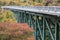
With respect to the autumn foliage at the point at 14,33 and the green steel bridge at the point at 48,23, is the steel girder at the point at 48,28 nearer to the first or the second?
the green steel bridge at the point at 48,23

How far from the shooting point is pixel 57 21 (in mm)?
16562

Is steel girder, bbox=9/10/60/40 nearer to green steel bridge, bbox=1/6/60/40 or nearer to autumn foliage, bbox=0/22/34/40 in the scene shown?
green steel bridge, bbox=1/6/60/40

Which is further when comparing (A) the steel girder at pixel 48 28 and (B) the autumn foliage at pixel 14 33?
(A) the steel girder at pixel 48 28

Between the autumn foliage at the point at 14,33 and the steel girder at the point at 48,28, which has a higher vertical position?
the autumn foliage at the point at 14,33

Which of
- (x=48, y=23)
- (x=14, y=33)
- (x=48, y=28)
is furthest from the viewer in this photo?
(x=48, y=23)

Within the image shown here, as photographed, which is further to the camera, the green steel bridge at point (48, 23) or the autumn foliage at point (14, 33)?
the green steel bridge at point (48, 23)

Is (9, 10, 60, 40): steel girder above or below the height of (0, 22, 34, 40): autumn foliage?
below

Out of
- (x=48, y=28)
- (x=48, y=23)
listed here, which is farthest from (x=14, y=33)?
(x=48, y=23)

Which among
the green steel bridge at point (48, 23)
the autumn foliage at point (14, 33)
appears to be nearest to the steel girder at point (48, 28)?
the green steel bridge at point (48, 23)

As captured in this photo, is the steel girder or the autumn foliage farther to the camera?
the steel girder

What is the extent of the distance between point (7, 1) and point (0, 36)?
5990 centimetres

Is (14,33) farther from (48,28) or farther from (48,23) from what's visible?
(48,23)

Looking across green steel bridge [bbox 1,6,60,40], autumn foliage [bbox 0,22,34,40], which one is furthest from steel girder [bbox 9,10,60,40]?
autumn foliage [bbox 0,22,34,40]

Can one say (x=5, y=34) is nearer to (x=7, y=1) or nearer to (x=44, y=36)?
(x=44, y=36)
